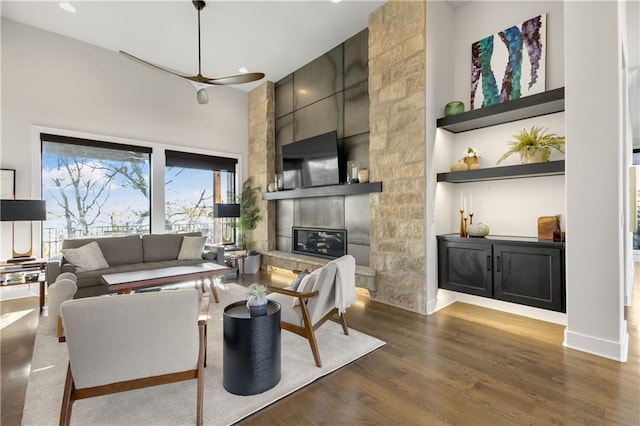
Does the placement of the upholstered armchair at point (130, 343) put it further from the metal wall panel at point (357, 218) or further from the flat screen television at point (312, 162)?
the flat screen television at point (312, 162)

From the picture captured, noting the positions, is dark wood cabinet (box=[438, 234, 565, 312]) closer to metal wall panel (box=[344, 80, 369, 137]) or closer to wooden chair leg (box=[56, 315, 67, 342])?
metal wall panel (box=[344, 80, 369, 137])

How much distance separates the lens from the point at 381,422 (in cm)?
180

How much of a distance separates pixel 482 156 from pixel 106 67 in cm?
603

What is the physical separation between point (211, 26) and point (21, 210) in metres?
3.47

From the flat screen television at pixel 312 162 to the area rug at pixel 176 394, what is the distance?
2880mm

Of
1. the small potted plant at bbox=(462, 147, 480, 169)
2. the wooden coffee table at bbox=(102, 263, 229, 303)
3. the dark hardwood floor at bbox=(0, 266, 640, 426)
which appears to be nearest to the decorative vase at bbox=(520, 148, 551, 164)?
the small potted plant at bbox=(462, 147, 480, 169)

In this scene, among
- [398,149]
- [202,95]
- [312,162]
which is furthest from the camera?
[312,162]

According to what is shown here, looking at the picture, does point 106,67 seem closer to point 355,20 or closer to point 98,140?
point 98,140

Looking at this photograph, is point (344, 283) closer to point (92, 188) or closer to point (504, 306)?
point (504, 306)

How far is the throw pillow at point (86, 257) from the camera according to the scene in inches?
154

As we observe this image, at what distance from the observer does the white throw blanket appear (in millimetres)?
2592

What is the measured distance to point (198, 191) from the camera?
6.37m

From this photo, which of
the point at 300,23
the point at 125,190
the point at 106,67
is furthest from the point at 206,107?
the point at 300,23

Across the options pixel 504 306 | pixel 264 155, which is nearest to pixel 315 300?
pixel 504 306
